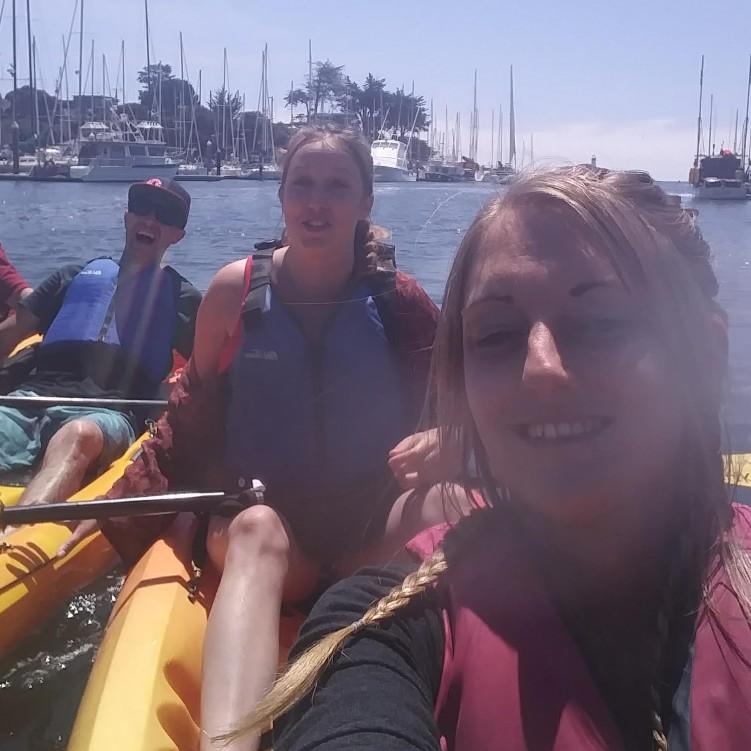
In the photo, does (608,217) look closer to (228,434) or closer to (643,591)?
(643,591)

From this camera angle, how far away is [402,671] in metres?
1.04

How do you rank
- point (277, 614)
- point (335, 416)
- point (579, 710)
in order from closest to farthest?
point (579, 710), point (277, 614), point (335, 416)

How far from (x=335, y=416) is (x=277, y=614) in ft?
2.37

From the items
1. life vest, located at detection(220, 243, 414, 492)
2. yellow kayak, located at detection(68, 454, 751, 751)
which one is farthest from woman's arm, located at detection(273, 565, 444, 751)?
life vest, located at detection(220, 243, 414, 492)

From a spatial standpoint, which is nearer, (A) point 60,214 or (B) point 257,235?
(B) point 257,235

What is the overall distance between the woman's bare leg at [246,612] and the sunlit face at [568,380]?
0.83 metres

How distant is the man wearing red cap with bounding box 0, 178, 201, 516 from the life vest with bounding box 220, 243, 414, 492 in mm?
1285

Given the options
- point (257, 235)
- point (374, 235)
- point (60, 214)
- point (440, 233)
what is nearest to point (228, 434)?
point (374, 235)

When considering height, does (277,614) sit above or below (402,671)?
below

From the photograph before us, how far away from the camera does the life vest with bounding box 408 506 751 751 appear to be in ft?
3.18

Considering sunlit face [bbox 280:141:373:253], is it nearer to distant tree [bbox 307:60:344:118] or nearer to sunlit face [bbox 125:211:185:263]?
sunlit face [bbox 125:211:185:263]

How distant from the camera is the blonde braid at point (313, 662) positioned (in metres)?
1.02

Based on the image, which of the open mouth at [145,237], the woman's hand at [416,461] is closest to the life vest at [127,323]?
the open mouth at [145,237]

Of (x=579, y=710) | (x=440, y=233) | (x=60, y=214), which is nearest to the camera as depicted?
(x=579, y=710)
